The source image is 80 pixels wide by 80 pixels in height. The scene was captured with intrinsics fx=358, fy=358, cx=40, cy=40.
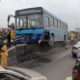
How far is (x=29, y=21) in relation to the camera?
2759 cm

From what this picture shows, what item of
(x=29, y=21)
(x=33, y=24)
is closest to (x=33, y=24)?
(x=33, y=24)

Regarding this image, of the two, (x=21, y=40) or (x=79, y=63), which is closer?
(x=79, y=63)

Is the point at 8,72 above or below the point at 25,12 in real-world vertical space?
below

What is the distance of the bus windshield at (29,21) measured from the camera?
2731 centimetres

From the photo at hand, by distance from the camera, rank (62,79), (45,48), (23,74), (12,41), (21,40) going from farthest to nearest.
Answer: (45,48) < (21,40) < (12,41) < (62,79) < (23,74)

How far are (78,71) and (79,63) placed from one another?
26 centimetres

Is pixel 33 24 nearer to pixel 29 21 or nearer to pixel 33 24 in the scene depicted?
pixel 33 24

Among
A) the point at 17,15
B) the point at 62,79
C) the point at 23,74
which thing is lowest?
the point at 62,79

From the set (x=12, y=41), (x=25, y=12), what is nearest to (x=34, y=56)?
(x=12, y=41)

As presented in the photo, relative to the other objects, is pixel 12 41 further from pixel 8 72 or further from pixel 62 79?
pixel 8 72

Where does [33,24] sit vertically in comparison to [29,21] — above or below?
below

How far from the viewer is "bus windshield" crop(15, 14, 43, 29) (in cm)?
2731

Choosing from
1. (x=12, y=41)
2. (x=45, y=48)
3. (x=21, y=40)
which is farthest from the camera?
(x=45, y=48)

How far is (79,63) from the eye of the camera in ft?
29.8
